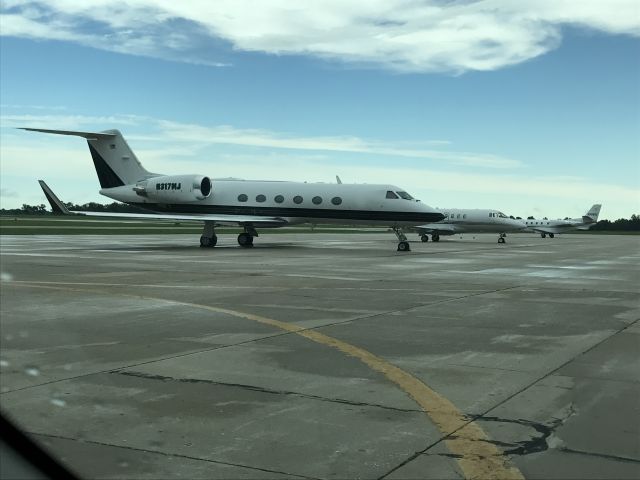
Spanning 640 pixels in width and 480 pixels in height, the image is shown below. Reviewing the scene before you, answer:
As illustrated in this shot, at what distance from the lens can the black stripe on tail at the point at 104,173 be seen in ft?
125

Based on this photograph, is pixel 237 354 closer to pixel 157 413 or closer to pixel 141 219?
pixel 157 413

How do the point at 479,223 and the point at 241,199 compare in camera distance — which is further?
the point at 479,223

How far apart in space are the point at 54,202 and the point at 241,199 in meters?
10.0

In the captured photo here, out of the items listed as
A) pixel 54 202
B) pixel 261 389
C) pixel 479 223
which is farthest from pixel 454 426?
pixel 479 223

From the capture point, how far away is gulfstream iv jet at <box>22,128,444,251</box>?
33.2 meters

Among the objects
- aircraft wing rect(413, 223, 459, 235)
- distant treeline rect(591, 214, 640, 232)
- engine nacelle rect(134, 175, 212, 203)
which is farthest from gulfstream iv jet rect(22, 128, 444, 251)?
distant treeline rect(591, 214, 640, 232)

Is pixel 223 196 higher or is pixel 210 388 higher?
pixel 223 196

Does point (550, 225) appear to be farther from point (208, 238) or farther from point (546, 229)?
point (208, 238)

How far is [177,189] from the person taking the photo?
36000 mm

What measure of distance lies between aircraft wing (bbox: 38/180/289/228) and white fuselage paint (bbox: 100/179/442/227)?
0.54 m

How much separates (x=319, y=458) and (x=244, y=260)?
69.0 ft

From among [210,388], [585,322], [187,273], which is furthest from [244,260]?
[210,388]

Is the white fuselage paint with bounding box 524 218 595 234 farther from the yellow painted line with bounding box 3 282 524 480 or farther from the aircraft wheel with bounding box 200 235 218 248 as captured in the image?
the yellow painted line with bounding box 3 282 524 480

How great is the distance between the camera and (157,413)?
18.4ft
